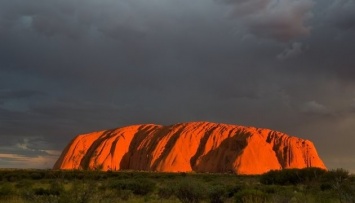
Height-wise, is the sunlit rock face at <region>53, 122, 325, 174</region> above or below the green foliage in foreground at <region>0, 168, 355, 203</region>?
above

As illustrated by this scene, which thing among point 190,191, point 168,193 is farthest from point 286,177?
point 190,191

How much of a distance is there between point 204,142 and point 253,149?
41.1 feet

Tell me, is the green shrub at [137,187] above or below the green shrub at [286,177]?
below

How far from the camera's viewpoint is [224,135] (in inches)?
4099

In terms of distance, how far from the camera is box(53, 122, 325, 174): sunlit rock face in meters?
95.6

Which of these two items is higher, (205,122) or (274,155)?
(205,122)

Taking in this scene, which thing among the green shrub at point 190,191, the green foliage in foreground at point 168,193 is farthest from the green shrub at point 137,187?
the green shrub at point 190,191

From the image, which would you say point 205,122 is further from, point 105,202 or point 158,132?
point 105,202

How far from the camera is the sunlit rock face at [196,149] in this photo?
95.6m

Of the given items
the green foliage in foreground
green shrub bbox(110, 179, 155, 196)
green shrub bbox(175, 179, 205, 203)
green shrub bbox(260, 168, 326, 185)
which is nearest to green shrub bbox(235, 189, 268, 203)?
the green foliage in foreground

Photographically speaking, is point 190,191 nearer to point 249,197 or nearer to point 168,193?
point 249,197

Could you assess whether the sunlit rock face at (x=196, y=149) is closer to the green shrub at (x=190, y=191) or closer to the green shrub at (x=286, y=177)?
the green shrub at (x=286, y=177)

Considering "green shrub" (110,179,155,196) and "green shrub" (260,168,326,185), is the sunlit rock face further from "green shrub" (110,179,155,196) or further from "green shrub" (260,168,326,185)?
"green shrub" (110,179,155,196)

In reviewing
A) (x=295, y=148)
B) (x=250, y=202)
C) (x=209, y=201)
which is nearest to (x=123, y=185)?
(x=209, y=201)
